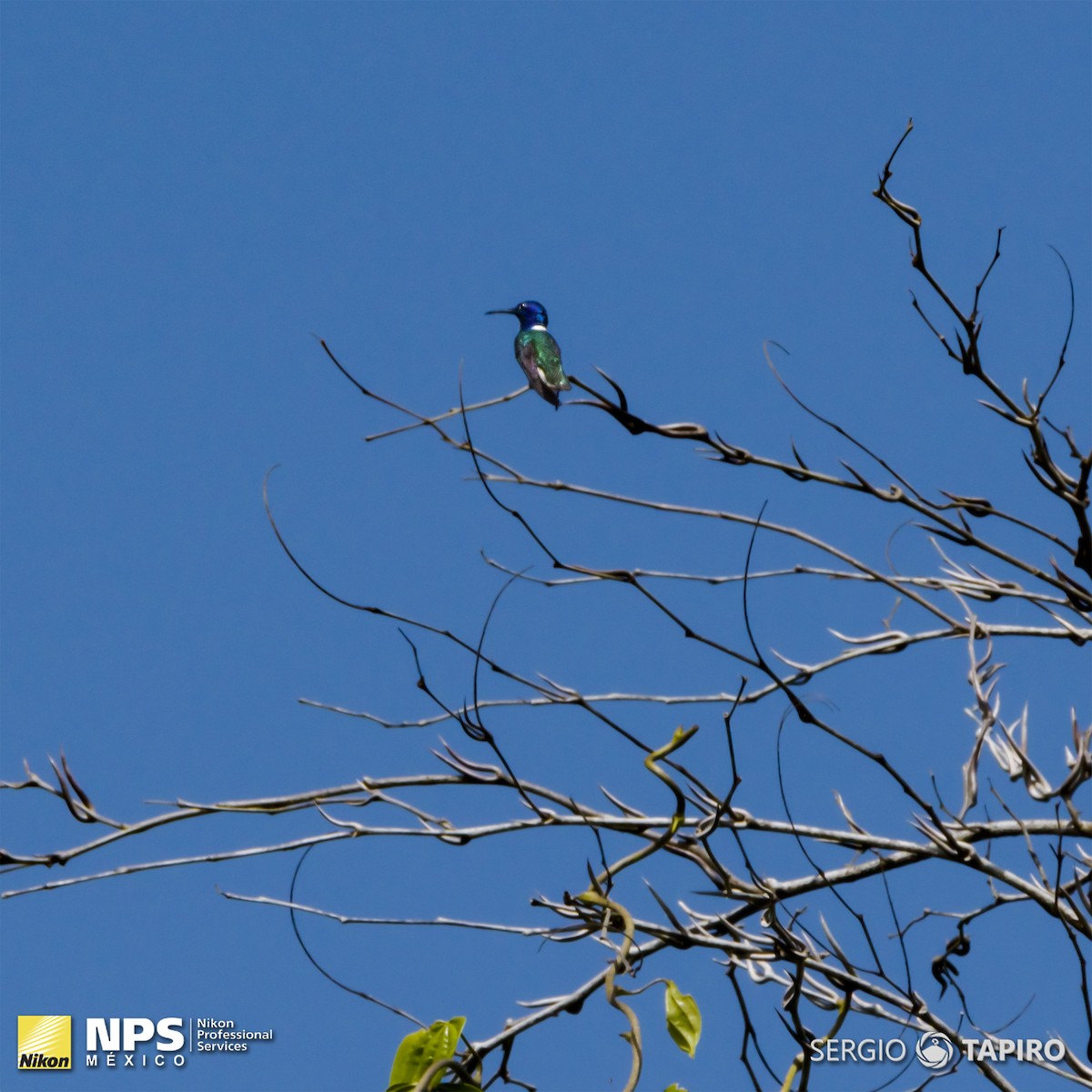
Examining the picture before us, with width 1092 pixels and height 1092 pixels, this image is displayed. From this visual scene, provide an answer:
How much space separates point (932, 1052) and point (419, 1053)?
3.37ft

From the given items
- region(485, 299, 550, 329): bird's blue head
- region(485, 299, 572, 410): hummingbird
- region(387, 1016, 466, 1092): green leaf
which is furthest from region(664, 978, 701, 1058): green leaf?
region(485, 299, 550, 329): bird's blue head

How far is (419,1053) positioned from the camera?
2.30 meters

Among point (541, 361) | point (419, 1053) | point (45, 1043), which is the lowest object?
point (419, 1053)

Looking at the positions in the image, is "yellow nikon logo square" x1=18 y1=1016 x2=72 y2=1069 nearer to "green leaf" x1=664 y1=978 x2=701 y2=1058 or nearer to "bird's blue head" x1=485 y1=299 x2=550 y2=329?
"green leaf" x1=664 y1=978 x2=701 y2=1058

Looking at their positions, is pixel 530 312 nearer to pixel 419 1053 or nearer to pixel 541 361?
pixel 541 361

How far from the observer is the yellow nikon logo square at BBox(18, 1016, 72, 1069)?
144 inches

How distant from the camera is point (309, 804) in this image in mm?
2420

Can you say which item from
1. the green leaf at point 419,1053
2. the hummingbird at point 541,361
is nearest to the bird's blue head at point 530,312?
the hummingbird at point 541,361

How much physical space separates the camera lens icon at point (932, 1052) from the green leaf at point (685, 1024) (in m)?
0.59

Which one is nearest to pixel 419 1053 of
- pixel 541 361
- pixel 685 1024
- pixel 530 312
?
pixel 685 1024

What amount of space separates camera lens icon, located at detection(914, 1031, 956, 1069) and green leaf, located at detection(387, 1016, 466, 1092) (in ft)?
3.12

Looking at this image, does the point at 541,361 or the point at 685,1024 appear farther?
the point at 541,361

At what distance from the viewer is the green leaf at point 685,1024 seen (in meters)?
2.38

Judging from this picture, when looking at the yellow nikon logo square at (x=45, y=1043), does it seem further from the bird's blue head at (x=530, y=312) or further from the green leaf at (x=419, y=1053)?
the bird's blue head at (x=530, y=312)
